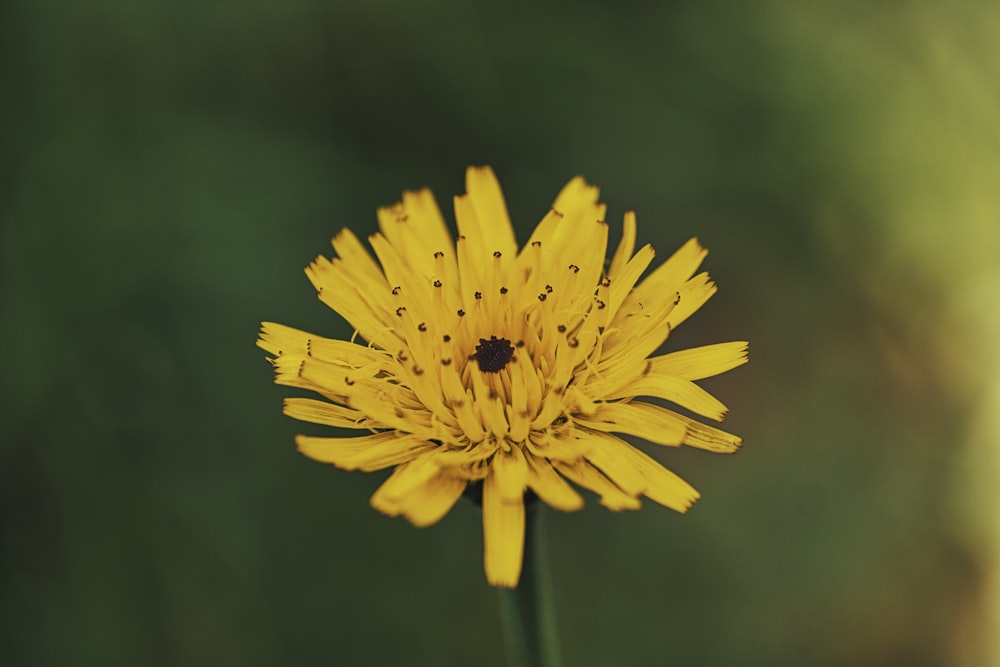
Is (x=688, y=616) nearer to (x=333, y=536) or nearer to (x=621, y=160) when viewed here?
(x=333, y=536)

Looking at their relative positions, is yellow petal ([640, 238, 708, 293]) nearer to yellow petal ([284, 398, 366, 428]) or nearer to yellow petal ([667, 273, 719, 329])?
yellow petal ([667, 273, 719, 329])

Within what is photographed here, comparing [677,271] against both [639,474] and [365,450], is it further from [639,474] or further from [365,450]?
[365,450]

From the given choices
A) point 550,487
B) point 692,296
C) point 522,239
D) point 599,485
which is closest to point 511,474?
point 550,487

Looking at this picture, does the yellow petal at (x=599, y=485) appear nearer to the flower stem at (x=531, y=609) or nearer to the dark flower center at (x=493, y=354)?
the flower stem at (x=531, y=609)

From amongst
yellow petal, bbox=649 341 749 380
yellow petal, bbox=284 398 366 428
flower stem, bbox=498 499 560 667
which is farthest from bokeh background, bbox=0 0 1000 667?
yellow petal, bbox=649 341 749 380

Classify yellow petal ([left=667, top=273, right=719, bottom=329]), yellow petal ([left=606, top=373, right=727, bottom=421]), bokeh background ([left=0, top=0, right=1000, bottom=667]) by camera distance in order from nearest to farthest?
1. yellow petal ([left=606, top=373, right=727, bottom=421])
2. yellow petal ([left=667, top=273, right=719, bottom=329])
3. bokeh background ([left=0, top=0, right=1000, bottom=667])

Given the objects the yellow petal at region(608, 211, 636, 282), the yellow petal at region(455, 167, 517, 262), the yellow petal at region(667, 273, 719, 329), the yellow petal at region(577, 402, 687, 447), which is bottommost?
the yellow petal at region(577, 402, 687, 447)
